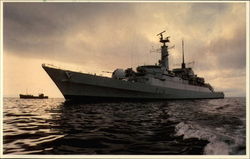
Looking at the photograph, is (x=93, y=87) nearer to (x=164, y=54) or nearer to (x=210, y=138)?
(x=164, y=54)

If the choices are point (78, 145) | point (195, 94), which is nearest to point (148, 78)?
point (195, 94)

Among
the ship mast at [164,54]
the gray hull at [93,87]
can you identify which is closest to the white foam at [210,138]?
the gray hull at [93,87]

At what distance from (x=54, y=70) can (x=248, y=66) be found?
18.1 metres

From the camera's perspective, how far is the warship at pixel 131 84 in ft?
68.9

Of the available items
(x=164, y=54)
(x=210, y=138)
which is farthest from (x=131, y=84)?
(x=210, y=138)

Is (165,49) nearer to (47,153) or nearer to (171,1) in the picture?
(171,1)

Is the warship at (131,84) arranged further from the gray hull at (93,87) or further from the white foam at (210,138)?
the white foam at (210,138)

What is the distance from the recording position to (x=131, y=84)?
23500 mm

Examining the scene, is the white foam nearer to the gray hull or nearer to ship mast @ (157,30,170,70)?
the gray hull

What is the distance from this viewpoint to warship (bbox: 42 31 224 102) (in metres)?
21.0

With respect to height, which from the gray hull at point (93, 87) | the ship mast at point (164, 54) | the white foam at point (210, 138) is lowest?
the white foam at point (210, 138)

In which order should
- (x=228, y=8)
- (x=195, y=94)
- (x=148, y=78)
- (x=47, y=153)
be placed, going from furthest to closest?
(x=195, y=94) → (x=148, y=78) → (x=228, y=8) → (x=47, y=153)

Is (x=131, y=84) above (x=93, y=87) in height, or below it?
above

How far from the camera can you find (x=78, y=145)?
5.03m
